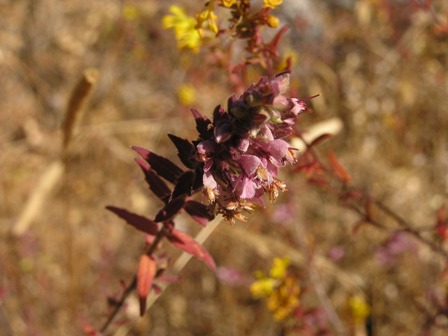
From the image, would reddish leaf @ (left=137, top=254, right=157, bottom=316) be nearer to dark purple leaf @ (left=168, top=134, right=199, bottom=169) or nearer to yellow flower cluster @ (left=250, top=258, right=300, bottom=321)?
dark purple leaf @ (left=168, top=134, right=199, bottom=169)

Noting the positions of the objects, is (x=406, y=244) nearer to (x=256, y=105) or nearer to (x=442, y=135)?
(x=442, y=135)

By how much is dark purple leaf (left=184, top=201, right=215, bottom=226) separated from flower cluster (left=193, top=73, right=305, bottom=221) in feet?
0.58

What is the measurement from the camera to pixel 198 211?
1725 millimetres

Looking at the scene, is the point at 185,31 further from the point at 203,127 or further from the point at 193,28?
the point at 203,127

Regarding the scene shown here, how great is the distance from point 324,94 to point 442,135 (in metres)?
1.74

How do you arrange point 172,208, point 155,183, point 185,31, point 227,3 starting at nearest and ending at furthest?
point 172,208, point 155,183, point 227,3, point 185,31

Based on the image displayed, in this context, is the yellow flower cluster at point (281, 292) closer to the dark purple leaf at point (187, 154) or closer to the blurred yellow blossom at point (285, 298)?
the blurred yellow blossom at point (285, 298)

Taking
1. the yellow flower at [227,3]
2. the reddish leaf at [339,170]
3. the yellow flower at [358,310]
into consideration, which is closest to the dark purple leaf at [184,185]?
the yellow flower at [227,3]

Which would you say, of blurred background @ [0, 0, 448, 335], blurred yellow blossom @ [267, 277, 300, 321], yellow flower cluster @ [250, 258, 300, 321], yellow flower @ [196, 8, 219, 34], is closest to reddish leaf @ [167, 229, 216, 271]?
yellow flower @ [196, 8, 219, 34]

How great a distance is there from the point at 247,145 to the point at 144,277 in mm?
771

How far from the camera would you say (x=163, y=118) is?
625cm

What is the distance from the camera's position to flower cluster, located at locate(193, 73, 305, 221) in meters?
1.36

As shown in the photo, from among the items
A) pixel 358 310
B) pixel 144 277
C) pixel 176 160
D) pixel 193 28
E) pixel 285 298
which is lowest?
pixel 144 277

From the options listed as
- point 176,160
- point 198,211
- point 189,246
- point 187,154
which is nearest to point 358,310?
point 176,160
